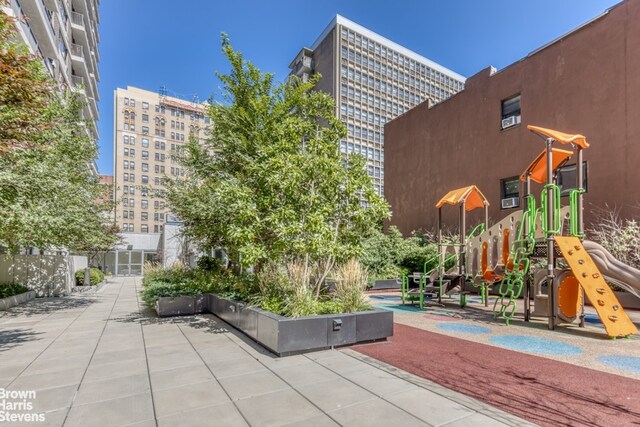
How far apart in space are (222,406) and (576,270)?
24.7ft

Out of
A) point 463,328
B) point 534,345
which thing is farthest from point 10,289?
point 534,345

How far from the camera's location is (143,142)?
67.6 metres

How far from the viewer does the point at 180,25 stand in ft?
49.3

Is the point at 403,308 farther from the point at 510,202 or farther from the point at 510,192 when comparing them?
the point at 510,192

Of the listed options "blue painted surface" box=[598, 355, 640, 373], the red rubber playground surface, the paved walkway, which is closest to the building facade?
"blue painted surface" box=[598, 355, 640, 373]

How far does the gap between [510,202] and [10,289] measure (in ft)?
68.9

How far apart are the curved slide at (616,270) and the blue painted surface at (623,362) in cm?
265

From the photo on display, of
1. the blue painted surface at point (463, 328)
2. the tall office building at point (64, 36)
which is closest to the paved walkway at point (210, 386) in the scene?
the blue painted surface at point (463, 328)

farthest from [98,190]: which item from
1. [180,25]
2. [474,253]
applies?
[474,253]

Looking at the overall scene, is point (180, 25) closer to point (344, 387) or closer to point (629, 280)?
point (344, 387)

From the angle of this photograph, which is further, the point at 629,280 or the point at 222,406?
the point at 629,280

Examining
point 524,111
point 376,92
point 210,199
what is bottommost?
point 210,199

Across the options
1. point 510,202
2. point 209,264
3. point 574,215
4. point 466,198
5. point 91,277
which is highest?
point 510,202

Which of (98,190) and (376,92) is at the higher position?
(376,92)
